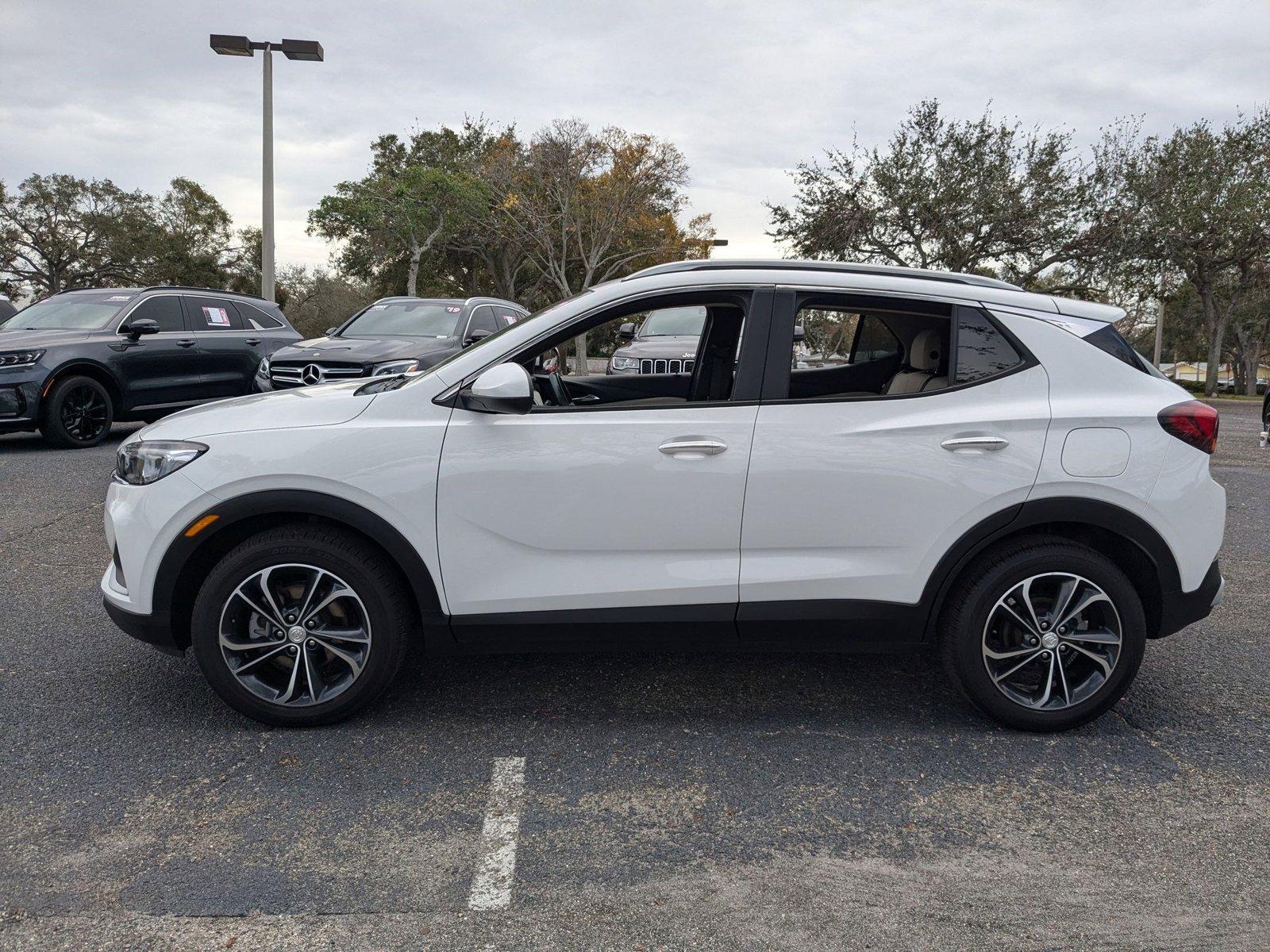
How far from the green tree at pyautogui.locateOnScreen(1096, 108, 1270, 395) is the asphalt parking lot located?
99.2 feet

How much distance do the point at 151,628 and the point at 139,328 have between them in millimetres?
8788

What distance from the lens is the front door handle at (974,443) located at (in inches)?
137

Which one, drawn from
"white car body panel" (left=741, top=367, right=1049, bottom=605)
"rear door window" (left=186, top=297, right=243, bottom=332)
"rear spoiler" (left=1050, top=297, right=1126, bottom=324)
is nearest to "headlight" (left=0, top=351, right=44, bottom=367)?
"rear door window" (left=186, top=297, right=243, bottom=332)

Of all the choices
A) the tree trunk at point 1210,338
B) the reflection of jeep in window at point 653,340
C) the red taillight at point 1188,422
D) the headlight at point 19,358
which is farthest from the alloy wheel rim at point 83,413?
the tree trunk at point 1210,338

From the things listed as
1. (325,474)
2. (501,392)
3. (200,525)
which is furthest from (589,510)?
(200,525)

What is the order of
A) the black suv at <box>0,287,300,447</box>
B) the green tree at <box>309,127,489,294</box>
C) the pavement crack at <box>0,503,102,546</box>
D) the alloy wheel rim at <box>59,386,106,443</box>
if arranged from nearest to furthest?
1. the pavement crack at <box>0,503,102,546</box>
2. the black suv at <box>0,287,300,447</box>
3. the alloy wheel rim at <box>59,386,106,443</box>
4. the green tree at <box>309,127,489,294</box>

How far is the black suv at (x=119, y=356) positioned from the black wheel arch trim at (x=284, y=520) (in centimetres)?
832

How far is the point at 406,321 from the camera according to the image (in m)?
11.9

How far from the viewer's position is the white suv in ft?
11.3

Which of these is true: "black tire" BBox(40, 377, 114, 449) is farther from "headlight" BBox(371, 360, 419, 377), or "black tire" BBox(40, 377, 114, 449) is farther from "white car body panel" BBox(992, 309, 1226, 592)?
"white car body panel" BBox(992, 309, 1226, 592)

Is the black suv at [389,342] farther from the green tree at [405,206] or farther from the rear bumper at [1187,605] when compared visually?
the green tree at [405,206]

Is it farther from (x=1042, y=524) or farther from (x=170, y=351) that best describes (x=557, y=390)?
(x=170, y=351)

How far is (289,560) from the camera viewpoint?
3.48 metres

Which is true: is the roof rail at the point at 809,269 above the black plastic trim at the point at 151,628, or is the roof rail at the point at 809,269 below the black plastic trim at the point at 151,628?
above
